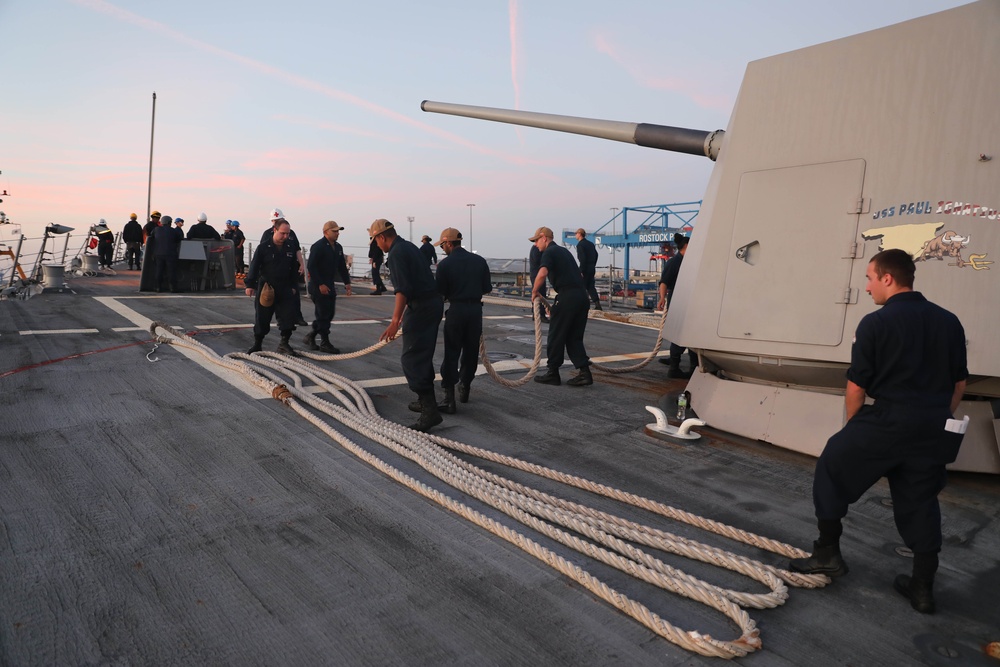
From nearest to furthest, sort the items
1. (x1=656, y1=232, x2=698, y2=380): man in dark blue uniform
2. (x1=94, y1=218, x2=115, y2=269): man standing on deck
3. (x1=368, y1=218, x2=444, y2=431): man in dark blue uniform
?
(x1=368, y1=218, x2=444, y2=431): man in dark blue uniform → (x1=656, y1=232, x2=698, y2=380): man in dark blue uniform → (x1=94, y1=218, x2=115, y2=269): man standing on deck

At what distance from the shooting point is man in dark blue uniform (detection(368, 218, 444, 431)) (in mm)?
5363

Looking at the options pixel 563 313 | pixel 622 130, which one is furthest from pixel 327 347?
pixel 622 130

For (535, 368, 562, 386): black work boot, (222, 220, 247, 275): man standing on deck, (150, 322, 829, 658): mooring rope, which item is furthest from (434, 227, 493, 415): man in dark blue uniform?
(222, 220, 247, 275): man standing on deck

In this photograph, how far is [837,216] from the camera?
15.0ft

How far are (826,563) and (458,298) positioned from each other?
12.5 ft

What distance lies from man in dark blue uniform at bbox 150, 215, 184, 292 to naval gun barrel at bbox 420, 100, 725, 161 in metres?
9.29

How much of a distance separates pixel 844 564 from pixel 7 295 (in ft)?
46.2

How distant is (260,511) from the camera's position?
138 inches

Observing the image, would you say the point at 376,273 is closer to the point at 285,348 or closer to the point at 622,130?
the point at 285,348

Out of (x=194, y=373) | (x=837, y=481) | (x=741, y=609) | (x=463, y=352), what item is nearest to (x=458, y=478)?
(x=741, y=609)

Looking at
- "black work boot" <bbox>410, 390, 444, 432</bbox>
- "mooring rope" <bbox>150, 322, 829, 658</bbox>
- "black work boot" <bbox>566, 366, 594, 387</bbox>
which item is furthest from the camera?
"black work boot" <bbox>566, 366, 594, 387</bbox>

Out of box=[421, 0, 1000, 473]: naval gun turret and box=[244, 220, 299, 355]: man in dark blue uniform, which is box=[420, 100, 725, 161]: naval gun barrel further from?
box=[244, 220, 299, 355]: man in dark blue uniform

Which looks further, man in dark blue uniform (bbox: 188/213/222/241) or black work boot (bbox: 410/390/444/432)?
man in dark blue uniform (bbox: 188/213/222/241)

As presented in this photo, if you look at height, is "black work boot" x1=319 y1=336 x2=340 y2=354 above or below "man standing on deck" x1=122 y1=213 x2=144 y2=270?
below
